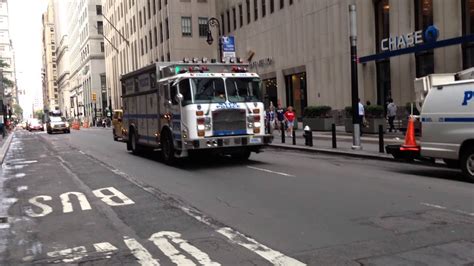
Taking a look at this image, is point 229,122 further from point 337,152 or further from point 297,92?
point 297,92

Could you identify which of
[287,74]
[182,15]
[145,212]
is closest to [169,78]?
[145,212]

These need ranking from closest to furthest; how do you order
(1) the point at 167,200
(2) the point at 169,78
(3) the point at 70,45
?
(1) the point at 167,200 < (2) the point at 169,78 < (3) the point at 70,45

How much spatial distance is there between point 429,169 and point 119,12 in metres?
78.6

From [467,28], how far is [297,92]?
1616 centimetres

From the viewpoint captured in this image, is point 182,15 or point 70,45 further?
point 70,45

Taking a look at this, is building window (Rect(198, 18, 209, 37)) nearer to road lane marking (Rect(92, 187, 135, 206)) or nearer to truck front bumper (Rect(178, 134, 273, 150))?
truck front bumper (Rect(178, 134, 273, 150))

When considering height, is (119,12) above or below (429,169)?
above

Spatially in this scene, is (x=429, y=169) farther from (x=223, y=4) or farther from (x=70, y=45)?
(x=70, y=45)

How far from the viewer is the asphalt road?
6.17 metres

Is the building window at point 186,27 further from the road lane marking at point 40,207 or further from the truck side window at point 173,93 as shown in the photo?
the road lane marking at point 40,207

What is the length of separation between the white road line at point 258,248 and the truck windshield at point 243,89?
8.22 meters

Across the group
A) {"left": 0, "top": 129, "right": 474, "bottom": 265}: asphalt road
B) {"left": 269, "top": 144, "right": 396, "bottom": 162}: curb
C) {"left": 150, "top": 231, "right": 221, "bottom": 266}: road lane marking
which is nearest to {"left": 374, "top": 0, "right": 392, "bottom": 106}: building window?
{"left": 269, "top": 144, "right": 396, "bottom": 162}: curb

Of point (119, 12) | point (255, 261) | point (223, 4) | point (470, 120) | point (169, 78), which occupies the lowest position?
point (255, 261)

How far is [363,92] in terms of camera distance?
30.8 meters
